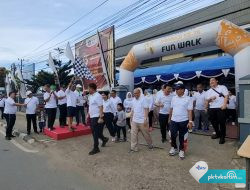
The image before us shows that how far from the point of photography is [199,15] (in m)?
26.3

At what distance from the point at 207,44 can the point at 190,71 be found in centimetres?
529

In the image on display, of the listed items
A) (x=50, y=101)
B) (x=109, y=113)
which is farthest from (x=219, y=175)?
(x=50, y=101)

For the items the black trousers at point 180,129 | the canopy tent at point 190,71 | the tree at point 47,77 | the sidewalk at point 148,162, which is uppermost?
the tree at point 47,77

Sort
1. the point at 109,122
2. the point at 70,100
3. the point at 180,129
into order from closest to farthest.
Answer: the point at 180,129 < the point at 109,122 < the point at 70,100

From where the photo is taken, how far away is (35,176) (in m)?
7.52

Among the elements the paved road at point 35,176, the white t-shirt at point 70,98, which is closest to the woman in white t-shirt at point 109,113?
the white t-shirt at point 70,98

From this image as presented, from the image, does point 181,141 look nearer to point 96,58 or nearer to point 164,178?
point 164,178

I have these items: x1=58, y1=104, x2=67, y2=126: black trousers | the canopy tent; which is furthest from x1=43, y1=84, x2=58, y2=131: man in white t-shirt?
the canopy tent

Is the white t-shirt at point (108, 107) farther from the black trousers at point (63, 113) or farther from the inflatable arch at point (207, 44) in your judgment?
the inflatable arch at point (207, 44)

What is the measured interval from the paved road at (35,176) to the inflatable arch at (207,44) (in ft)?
19.3

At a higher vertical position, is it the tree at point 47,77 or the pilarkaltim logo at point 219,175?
the tree at point 47,77

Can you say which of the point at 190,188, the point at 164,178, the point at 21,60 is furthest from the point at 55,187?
the point at 21,60

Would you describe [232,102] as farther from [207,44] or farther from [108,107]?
[108,107]

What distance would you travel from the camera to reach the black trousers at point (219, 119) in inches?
376
